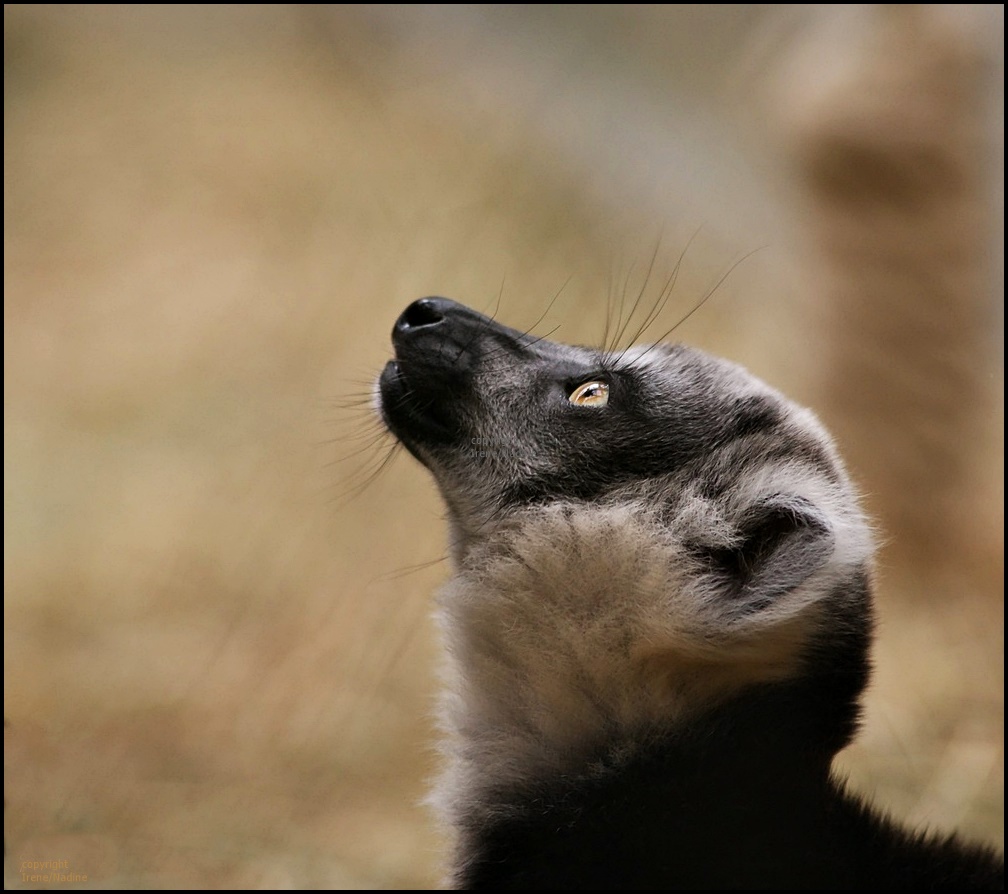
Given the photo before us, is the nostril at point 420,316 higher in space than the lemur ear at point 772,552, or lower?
higher

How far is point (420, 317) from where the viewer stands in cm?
256

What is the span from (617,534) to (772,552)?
33 centimetres

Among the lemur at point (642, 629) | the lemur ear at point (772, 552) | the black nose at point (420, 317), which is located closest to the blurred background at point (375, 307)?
the black nose at point (420, 317)

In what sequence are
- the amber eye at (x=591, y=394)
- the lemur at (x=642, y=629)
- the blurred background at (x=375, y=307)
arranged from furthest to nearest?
the blurred background at (x=375, y=307) → the amber eye at (x=591, y=394) → the lemur at (x=642, y=629)

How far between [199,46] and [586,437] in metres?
5.58

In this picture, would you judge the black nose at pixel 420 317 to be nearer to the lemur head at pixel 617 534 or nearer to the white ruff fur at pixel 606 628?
the lemur head at pixel 617 534

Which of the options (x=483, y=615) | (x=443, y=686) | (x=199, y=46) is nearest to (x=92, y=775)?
(x=443, y=686)

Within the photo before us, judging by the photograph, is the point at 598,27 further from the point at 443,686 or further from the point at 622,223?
the point at 443,686

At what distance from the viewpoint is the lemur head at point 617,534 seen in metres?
2.15

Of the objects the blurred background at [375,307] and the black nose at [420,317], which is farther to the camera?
the blurred background at [375,307]

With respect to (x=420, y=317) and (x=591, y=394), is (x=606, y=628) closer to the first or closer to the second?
(x=591, y=394)

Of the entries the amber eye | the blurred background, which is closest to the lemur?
the amber eye

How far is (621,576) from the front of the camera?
2203mm

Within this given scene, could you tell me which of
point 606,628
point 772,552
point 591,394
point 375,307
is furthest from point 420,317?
point 375,307
